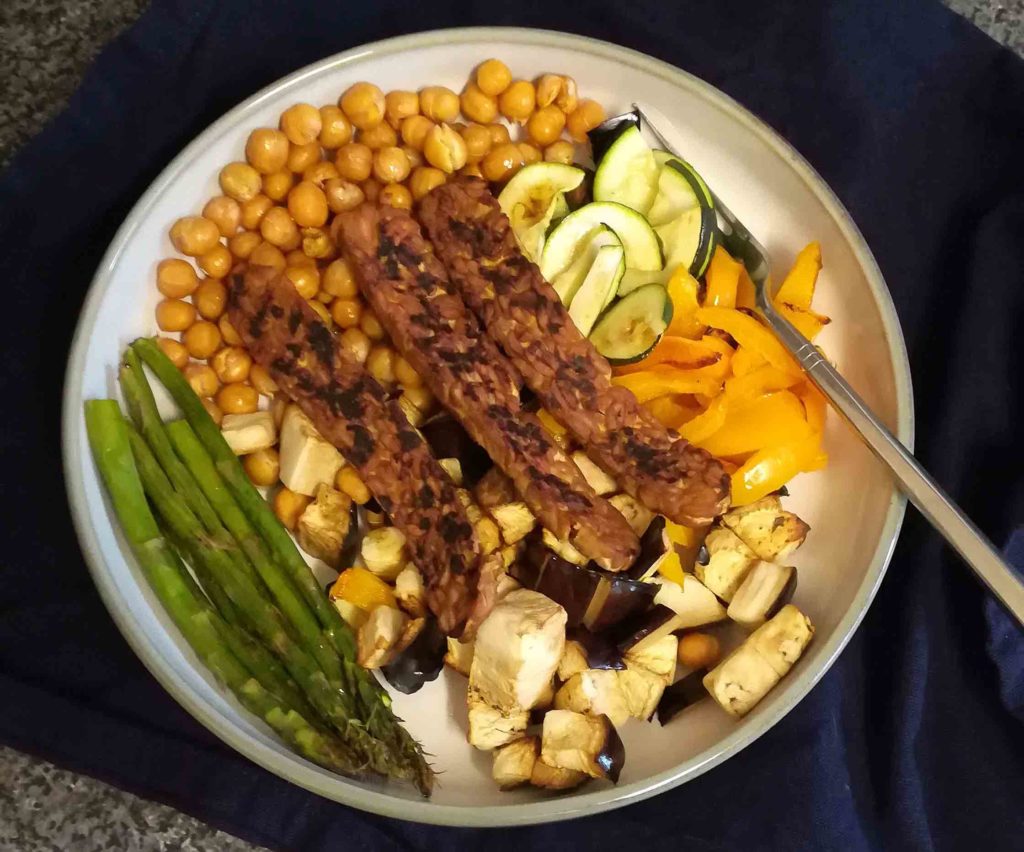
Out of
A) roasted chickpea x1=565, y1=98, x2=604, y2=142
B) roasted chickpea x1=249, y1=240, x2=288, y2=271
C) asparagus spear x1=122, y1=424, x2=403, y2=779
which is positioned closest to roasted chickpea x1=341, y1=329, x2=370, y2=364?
roasted chickpea x1=249, y1=240, x2=288, y2=271

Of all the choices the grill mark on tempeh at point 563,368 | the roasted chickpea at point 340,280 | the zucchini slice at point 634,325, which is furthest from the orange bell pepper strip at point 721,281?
the roasted chickpea at point 340,280

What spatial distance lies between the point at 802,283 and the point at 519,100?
860 mm

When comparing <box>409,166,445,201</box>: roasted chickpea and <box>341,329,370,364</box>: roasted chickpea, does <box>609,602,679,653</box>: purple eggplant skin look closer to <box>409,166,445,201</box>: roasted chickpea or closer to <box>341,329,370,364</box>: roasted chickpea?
<box>341,329,370,364</box>: roasted chickpea

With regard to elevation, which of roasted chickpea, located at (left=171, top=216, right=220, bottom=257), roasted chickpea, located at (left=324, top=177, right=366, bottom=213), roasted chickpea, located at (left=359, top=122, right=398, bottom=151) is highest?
roasted chickpea, located at (left=359, top=122, right=398, bottom=151)

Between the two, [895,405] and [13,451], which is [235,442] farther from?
[895,405]

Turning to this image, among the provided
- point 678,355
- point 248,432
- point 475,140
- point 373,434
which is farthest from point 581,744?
point 475,140

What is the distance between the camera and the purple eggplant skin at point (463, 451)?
7.50 ft

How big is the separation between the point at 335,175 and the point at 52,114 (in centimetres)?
82

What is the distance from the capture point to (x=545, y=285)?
2.26 meters

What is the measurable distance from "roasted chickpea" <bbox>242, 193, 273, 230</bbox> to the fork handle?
128 cm

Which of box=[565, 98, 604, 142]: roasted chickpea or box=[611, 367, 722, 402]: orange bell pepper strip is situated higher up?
box=[565, 98, 604, 142]: roasted chickpea

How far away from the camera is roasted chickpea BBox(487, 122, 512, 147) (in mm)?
2436

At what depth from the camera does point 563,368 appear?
2.21 m

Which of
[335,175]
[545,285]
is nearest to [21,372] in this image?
[335,175]
